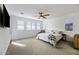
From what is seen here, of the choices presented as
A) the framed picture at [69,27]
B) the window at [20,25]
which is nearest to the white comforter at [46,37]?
the framed picture at [69,27]

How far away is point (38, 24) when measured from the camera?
1.93 meters

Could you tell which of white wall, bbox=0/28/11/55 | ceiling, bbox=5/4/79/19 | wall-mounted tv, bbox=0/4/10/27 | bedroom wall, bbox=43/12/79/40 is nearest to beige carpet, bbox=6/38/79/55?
white wall, bbox=0/28/11/55

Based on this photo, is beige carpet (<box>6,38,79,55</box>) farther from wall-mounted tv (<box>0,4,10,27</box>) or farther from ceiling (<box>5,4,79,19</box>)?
ceiling (<box>5,4,79,19</box>)

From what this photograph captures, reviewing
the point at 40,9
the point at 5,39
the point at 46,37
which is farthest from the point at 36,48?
the point at 40,9

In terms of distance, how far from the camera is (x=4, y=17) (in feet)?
5.66

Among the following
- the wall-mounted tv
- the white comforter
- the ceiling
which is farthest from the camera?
the white comforter

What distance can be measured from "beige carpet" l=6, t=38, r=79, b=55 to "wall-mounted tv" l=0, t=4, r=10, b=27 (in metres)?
0.41

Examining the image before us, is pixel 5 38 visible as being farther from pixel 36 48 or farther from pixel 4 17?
pixel 36 48

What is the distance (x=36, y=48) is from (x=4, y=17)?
910 millimetres

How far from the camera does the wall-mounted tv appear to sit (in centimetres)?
165

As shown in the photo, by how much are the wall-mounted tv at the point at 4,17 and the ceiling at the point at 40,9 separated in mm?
81

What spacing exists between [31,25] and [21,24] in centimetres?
22
